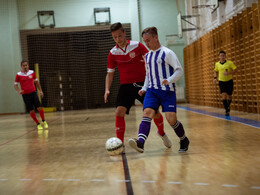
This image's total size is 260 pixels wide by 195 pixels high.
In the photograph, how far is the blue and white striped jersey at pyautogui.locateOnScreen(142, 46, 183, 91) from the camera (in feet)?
14.5

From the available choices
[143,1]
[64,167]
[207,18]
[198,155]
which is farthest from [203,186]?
[143,1]

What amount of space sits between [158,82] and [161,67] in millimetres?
184

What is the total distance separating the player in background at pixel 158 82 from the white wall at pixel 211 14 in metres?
6.69

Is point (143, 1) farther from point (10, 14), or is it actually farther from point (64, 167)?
point (64, 167)

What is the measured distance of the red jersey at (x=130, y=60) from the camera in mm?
4922

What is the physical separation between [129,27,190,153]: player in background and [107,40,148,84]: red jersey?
395 mm

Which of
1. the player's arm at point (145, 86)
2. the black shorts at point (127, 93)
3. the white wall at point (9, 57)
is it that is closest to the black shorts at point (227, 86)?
the black shorts at point (127, 93)

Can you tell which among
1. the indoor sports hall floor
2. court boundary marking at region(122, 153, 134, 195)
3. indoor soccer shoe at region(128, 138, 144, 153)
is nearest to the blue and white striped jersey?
indoor soccer shoe at region(128, 138, 144, 153)

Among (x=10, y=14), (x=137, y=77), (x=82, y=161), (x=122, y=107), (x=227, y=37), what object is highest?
(x=10, y=14)

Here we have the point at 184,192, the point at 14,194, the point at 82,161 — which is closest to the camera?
the point at 184,192

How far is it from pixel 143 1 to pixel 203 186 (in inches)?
750

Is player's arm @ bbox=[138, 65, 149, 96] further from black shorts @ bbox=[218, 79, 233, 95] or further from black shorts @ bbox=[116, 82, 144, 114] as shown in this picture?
black shorts @ bbox=[218, 79, 233, 95]

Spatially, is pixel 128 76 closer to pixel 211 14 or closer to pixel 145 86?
pixel 145 86

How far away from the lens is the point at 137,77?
497cm
